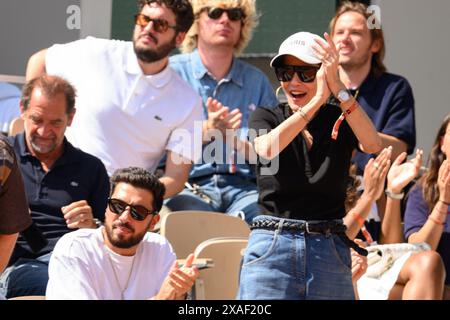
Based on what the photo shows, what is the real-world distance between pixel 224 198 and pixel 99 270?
1.39 m

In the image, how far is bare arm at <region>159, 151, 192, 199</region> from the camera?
5066 mm

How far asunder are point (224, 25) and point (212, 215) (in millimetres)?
1289

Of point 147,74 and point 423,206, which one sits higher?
point 147,74

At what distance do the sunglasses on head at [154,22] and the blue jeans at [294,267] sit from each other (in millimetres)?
2204

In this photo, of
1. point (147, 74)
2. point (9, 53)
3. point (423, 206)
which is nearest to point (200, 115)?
point (147, 74)

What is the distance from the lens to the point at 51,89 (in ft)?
15.5

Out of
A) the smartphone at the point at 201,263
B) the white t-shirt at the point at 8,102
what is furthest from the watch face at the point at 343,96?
the white t-shirt at the point at 8,102

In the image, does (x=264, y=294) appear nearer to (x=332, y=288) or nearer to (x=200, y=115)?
(x=332, y=288)

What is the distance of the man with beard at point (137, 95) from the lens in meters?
5.12

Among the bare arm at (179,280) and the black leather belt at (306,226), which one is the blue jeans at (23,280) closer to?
the bare arm at (179,280)

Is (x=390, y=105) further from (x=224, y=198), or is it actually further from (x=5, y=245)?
(x=5, y=245)

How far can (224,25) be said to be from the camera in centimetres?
557

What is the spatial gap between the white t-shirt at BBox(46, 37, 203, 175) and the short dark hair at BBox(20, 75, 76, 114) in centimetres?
29

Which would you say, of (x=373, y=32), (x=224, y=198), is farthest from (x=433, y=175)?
(x=224, y=198)
